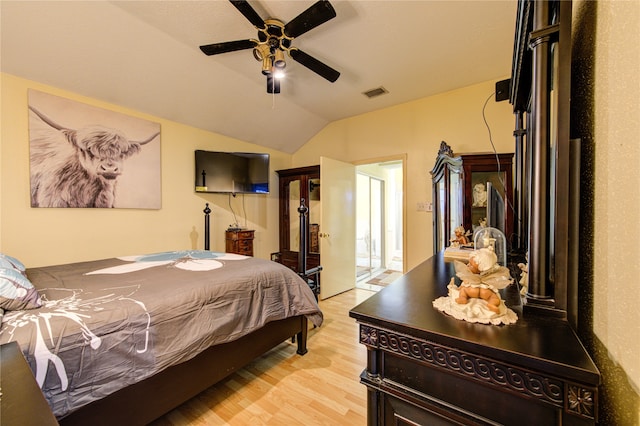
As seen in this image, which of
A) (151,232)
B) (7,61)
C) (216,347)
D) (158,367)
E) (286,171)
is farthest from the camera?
(286,171)

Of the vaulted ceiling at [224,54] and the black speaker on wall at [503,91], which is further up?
the vaulted ceiling at [224,54]

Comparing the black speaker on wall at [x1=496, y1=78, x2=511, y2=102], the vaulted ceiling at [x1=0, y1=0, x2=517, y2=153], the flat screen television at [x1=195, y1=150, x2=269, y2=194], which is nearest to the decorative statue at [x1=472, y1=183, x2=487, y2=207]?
the black speaker on wall at [x1=496, y1=78, x2=511, y2=102]

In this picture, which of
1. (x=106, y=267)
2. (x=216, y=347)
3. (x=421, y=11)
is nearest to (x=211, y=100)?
(x=106, y=267)

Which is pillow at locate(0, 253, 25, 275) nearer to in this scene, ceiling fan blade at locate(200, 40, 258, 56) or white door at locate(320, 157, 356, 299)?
ceiling fan blade at locate(200, 40, 258, 56)

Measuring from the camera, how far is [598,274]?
0.58 metres

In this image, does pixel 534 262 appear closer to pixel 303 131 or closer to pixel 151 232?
pixel 151 232

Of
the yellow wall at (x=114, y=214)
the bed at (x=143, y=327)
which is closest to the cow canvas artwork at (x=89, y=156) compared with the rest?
the yellow wall at (x=114, y=214)

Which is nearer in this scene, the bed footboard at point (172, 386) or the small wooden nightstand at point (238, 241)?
the bed footboard at point (172, 386)

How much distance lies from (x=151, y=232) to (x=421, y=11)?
3543 mm

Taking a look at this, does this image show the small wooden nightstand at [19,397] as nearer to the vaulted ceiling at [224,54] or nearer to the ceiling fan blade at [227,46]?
the ceiling fan blade at [227,46]

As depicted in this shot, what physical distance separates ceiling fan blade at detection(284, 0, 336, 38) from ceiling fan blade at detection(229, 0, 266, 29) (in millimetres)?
187

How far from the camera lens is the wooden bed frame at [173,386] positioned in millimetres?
1122

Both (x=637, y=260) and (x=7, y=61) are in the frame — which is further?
(x=7, y=61)

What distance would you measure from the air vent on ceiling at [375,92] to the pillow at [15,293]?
3.48 meters
